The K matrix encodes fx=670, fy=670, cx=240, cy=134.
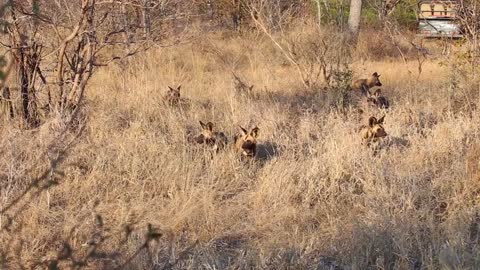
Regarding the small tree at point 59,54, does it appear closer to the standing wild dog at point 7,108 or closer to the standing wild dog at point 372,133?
the standing wild dog at point 7,108

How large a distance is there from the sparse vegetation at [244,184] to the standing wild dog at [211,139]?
0.8 inches

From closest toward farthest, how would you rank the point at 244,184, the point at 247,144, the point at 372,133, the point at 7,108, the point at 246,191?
the point at 246,191
the point at 244,184
the point at 247,144
the point at 372,133
the point at 7,108

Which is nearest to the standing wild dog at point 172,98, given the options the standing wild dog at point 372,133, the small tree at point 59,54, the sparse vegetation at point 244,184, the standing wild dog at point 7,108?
the sparse vegetation at point 244,184

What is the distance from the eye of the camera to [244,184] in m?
5.37

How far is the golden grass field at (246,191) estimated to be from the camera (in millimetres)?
3932

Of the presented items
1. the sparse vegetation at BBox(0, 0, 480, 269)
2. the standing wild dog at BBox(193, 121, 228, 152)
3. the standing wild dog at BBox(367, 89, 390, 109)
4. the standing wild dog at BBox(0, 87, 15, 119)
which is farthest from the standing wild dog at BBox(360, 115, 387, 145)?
the standing wild dog at BBox(0, 87, 15, 119)

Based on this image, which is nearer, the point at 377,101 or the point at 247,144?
the point at 247,144

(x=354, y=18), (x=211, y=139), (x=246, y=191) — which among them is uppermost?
(x=354, y=18)

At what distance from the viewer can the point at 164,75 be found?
10.3m

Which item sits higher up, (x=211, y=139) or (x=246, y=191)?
(x=211, y=139)

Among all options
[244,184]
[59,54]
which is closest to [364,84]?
[244,184]

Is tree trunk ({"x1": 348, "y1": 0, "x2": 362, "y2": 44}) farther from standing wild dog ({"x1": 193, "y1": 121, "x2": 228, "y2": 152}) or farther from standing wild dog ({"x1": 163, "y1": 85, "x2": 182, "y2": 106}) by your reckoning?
standing wild dog ({"x1": 193, "y1": 121, "x2": 228, "y2": 152})

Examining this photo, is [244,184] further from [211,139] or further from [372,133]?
[372,133]

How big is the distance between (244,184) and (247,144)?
594 millimetres
